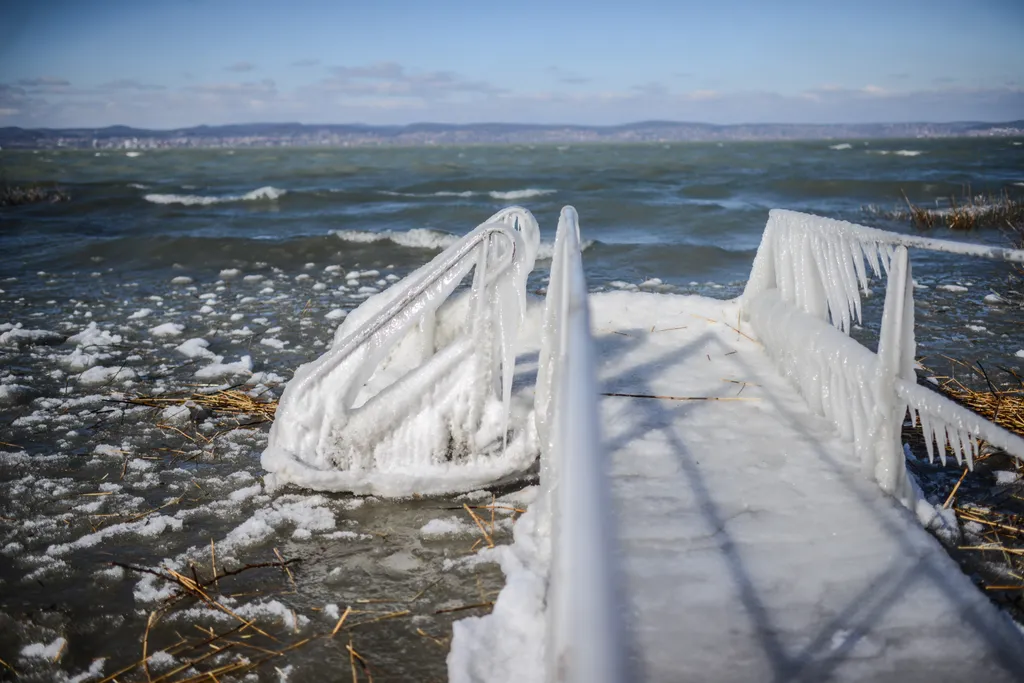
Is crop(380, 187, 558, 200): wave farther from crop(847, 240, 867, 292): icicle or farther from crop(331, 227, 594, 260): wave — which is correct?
crop(847, 240, 867, 292): icicle

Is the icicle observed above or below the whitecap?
below

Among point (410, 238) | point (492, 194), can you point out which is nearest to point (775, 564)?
point (410, 238)

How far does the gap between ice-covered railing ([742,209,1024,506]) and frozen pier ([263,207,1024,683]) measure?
0.03ft

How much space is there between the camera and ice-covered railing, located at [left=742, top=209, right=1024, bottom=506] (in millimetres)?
1889

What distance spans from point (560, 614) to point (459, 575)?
176 centimetres

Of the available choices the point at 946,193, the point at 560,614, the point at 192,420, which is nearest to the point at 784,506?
the point at 560,614

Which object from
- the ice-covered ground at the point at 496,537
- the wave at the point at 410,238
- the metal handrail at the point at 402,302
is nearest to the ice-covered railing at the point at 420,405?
the metal handrail at the point at 402,302

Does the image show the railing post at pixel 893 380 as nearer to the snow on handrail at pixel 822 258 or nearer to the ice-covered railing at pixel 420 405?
the snow on handrail at pixel 822 258

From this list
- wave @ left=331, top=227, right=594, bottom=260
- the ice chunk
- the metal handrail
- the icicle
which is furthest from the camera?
wave @ left=331, top=227, right=594, bottom=260

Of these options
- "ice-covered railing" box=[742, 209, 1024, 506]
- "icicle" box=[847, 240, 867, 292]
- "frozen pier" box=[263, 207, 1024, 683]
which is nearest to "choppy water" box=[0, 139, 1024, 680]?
"frozen pier" box=[263, 207, 1024, 683]

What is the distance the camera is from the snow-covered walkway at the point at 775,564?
58.4 inches

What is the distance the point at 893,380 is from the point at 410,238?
449 inches

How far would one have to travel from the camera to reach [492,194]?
843 inches

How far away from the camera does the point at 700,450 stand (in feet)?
8.26
